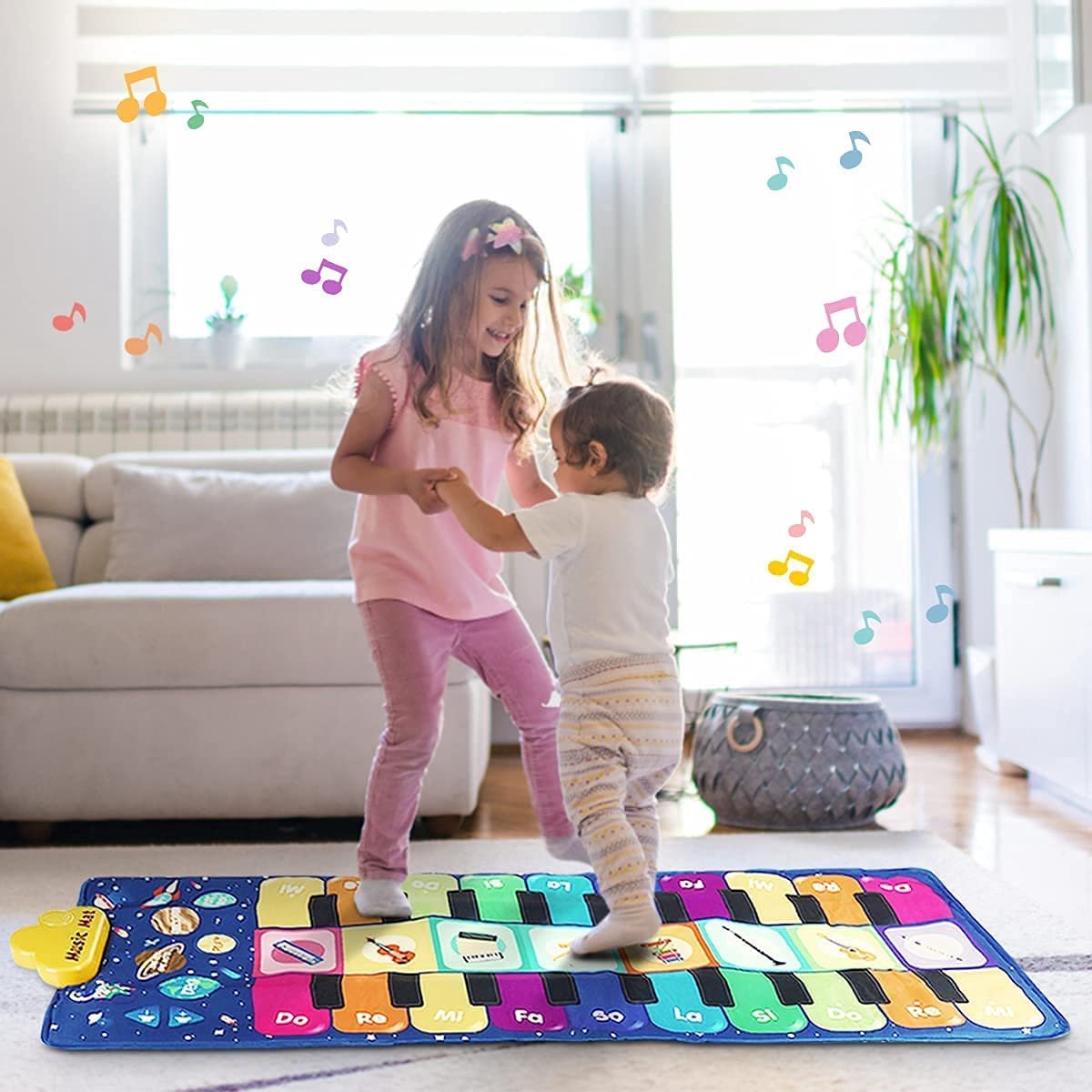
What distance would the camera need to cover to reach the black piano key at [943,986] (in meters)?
1.53

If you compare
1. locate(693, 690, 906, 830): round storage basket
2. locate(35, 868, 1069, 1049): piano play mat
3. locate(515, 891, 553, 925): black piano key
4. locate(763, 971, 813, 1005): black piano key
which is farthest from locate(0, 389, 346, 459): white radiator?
locate(763, 971, 813, 1005): black piano key

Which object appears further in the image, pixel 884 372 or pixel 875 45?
pixel 875 45

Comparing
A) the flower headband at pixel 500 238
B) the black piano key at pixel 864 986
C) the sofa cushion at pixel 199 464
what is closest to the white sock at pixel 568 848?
the black piano key at pixel 864 986

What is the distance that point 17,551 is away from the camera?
9.34 feet

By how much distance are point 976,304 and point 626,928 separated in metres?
2.41

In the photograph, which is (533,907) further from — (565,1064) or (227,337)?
(227,337)

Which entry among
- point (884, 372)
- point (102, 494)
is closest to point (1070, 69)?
point (884, 372)

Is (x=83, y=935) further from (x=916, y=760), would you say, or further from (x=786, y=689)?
(x=786, y=689)

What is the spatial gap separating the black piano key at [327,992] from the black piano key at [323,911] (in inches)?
8.5

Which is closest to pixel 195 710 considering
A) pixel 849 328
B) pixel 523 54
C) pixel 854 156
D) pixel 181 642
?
pixel 181 642

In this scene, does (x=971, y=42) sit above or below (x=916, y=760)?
above

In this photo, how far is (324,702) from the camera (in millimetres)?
2434

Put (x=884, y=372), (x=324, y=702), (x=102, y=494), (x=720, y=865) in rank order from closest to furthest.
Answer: (x=720, y=865), (x=324, y=702), (x=102, y=494), (x=884, y=372)

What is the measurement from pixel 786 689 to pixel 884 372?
3.01ft
